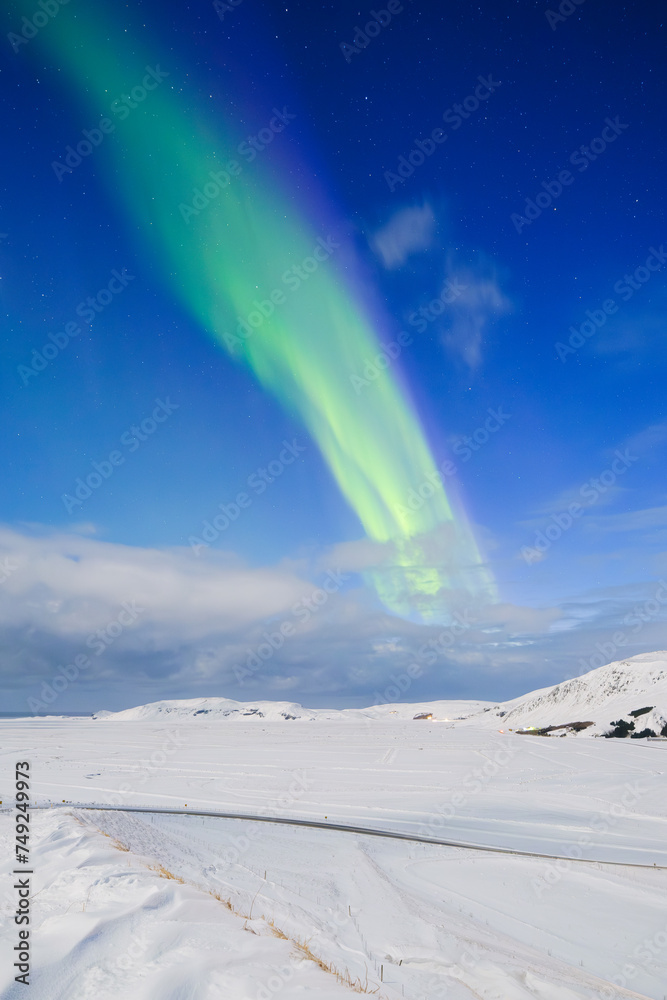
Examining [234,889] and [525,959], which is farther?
[234,889]

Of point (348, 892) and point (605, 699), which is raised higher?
point (605, 699)

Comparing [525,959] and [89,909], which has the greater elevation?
[89,909]

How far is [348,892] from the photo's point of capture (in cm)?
1336

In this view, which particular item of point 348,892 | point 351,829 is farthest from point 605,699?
point 348,892

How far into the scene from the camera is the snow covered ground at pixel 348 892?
6531 millimetres

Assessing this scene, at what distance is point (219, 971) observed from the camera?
6.05 m

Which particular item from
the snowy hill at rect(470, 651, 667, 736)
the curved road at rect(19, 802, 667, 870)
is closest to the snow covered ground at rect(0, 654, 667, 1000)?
the curved road at rect(19, 802, 667, 870)

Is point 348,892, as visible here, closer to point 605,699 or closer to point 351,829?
point 351,829

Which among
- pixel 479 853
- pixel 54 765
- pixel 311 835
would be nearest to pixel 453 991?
pixel 479 853

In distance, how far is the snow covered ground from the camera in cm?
653

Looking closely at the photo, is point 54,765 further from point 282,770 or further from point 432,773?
point 432,773

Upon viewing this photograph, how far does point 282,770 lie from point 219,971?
39.1 m

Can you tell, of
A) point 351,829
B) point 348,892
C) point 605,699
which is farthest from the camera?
point 605,699

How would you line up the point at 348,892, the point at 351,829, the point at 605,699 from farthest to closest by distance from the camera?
1. the point at 605,699
2. the point at 351,829
3. the point at 348,892
